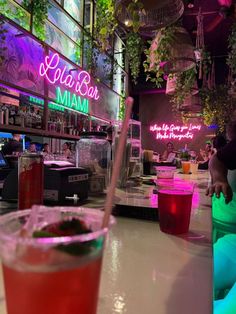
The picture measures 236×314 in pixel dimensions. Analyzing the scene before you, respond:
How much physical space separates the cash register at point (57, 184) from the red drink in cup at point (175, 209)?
468 mm

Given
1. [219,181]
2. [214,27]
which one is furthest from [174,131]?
[219,181]

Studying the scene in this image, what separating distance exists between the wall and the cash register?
10.3 meters

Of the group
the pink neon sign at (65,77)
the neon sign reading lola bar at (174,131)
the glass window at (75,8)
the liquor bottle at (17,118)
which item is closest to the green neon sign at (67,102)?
the pink neon sign at (65,77)

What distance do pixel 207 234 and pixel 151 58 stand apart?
7.48ft

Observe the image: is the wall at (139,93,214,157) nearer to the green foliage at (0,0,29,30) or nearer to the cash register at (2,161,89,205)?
the green foliage at (0,0,29,30)

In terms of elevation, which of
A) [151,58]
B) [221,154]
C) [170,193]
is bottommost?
[170,193]

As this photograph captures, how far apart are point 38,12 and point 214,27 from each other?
13.9 ft

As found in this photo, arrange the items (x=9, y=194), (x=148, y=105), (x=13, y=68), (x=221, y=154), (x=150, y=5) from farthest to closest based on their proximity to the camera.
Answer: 1. (x=148, y=105)
2. (x=13, y=68)
3. (x=221, y=154)
4. (x=150, y=5)
5. (x=9, y=194)

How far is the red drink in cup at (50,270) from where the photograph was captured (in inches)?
14.8

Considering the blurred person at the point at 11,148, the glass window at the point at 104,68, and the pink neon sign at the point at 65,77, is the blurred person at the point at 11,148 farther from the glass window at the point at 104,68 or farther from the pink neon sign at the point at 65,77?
the glass window at the point at 104,68

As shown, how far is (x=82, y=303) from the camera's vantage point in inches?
16.1

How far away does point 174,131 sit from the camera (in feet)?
38.1

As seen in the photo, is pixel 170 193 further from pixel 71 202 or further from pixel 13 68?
pixel 13 68

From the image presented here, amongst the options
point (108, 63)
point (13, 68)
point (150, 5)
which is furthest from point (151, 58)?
point (108, 63)
